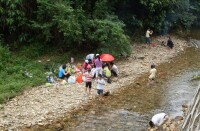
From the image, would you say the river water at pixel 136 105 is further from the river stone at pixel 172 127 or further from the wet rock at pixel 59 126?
the river stone at pixel 172 127

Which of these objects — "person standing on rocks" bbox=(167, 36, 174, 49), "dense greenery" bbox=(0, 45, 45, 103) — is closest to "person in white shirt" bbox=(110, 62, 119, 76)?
"dense greenery" bbox=(0, 45, 45, 103)

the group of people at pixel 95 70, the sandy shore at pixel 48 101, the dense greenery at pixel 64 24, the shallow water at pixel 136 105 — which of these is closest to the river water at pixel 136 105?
the shallow water at pixel 136 105

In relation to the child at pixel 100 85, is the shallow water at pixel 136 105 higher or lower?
lower

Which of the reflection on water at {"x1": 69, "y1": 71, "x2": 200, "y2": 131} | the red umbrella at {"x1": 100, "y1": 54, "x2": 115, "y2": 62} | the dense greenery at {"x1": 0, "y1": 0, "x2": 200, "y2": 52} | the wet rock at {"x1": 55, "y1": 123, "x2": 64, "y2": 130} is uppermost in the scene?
the dense greenery at {"x1": 0, "y1": 0, "x2": 200, "y2": 52}

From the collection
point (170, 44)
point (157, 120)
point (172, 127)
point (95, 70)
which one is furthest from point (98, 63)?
point (170, 44)

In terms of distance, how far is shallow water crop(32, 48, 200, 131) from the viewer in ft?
45.4

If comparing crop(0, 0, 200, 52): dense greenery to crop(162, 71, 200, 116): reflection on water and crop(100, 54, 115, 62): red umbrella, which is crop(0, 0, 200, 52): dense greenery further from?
crop(162, 71, 200, 116): reflection on water

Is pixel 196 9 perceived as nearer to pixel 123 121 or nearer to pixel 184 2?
pixel 184 2

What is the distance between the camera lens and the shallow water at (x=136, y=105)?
13836 mm

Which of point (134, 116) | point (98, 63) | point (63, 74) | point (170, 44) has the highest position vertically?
point (170, 44)

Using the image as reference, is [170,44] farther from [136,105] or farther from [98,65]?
[136,105]

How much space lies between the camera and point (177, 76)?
19938mm

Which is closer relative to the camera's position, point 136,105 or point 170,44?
point 136,105

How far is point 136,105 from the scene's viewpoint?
51.9 feet
